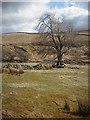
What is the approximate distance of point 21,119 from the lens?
1385 cm

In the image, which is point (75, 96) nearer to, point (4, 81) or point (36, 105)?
point (36, 105)

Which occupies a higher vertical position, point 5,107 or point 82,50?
point 82,50

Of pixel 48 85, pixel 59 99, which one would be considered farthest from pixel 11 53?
pixel 59 99

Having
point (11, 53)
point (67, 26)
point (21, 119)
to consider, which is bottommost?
point (21, 119)

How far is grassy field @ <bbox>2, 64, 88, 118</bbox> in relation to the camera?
579 inches

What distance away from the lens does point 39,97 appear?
673 inches

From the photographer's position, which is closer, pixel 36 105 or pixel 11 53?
pixel 36 105

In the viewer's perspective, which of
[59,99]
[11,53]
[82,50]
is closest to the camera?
[59,99]

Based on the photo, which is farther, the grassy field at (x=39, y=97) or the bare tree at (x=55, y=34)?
the bare tree at (x=55, y=34)

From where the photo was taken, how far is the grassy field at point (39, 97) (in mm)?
14717

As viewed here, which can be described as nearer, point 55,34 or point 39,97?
point 39,97

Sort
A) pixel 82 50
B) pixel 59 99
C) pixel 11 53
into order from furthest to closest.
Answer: pixel 82 50 < pixel 11 53 < pixel 59 99

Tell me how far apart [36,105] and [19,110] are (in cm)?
122

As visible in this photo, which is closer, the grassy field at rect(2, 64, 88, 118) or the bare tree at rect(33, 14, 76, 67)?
the grassy field at rect(2, 64, 88, 118)
